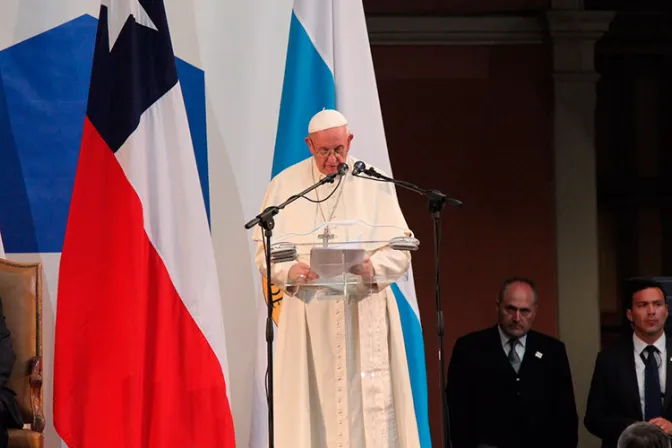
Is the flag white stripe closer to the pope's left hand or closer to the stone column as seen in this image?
the pope's left hand

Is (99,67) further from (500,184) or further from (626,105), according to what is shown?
(626,105)

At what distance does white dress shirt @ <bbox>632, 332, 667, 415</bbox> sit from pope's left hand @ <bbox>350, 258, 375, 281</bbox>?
2129mm

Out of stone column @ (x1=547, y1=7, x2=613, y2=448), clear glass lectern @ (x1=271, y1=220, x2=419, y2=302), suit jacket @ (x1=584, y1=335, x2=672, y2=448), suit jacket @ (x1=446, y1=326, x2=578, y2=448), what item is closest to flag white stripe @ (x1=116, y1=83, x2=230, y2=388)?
clear glass lectern @ (x1=271, y1=220, x2=419, y2=302)

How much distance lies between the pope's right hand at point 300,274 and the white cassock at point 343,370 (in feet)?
0.46

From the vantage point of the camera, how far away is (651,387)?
18.6 ft

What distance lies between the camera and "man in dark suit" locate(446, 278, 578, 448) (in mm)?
5828

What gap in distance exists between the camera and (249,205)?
595cm

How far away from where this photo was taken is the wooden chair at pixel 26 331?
17.0 feet

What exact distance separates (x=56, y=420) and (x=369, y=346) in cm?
155

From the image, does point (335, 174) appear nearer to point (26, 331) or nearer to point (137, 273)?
point (137, 273)

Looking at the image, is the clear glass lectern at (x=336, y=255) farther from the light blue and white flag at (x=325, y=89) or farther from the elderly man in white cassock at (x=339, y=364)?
the light blue and white flag at (x=325, y=89)

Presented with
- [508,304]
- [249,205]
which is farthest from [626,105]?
[249,205]

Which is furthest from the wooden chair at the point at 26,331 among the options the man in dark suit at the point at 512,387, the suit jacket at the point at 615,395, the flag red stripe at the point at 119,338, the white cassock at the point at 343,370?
the suit jacket at the point at 615,395

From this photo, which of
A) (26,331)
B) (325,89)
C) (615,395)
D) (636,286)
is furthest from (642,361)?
(26,331)
